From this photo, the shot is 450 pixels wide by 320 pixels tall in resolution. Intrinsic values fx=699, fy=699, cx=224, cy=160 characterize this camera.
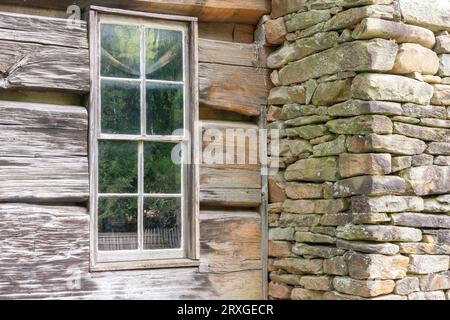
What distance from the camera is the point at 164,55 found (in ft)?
16.1

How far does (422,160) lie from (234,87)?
1458mm

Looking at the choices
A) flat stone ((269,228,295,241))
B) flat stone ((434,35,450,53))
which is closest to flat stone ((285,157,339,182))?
flat stone ((269,228,295,241))

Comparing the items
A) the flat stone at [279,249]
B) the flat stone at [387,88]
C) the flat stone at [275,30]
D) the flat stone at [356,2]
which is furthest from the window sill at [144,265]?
the flat stone at [356,2]

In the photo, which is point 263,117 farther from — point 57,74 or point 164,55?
point 57,74

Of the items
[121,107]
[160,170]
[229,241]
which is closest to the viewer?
[121,107]

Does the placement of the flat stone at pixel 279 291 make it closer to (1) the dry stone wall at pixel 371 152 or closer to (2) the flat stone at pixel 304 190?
(1) the dry stone wall at pixel 371 152

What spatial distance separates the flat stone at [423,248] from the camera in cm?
432

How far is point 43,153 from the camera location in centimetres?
439

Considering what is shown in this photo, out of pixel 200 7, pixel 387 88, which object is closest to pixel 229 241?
pixel 387 88

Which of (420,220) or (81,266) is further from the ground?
(420,220)

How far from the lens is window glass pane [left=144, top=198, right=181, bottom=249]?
478 cm

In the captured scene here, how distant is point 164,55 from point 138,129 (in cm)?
57

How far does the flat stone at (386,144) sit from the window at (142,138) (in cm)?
117

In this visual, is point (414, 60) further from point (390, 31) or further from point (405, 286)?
point (405, 286)
